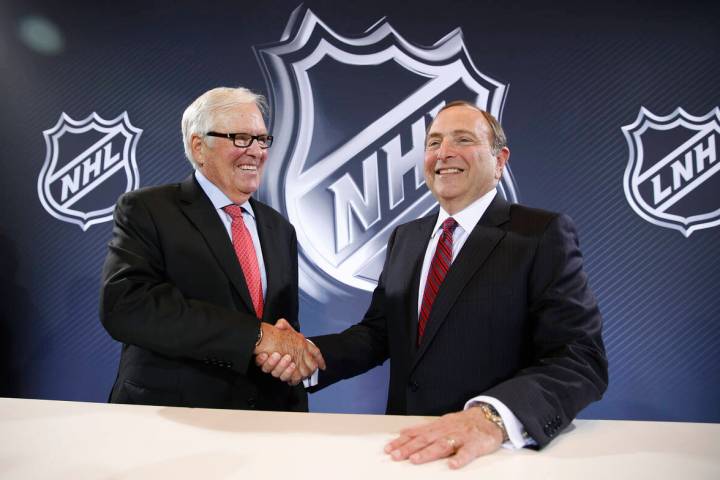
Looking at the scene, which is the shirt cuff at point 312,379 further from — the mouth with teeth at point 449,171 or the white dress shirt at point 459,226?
the mouth with teeth at point 449,171

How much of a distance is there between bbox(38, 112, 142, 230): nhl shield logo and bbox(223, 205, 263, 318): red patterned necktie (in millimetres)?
2400

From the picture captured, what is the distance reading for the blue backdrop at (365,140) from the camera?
3955 millimetres

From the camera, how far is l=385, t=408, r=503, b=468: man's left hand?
1.04 metres

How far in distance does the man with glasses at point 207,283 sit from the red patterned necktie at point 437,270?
478 millimetres

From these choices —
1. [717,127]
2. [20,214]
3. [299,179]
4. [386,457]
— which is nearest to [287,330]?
[386,457]

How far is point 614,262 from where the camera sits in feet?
13.0

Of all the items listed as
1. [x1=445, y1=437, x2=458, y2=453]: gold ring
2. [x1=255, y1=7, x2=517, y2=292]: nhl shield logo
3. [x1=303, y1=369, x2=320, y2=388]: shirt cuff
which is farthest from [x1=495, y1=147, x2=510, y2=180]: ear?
[x1=255, y1=7, x2=517, y2=292]: nhl shield logo

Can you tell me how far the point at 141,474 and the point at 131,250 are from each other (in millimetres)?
1185

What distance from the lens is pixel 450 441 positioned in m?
1.07

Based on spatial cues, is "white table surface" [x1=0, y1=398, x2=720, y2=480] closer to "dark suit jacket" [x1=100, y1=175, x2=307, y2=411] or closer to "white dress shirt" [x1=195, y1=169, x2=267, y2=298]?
"dark suit jacket" [x1=100, y1=175, x2=307, y2=411]

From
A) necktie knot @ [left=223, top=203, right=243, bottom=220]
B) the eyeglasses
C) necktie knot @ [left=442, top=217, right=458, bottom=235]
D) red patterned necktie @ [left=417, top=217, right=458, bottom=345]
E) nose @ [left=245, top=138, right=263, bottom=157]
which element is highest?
the eyeglasses

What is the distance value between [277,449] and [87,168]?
156 inches

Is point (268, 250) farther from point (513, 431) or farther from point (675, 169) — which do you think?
point (675, 169)

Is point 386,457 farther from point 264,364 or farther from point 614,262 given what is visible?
point 614,262
